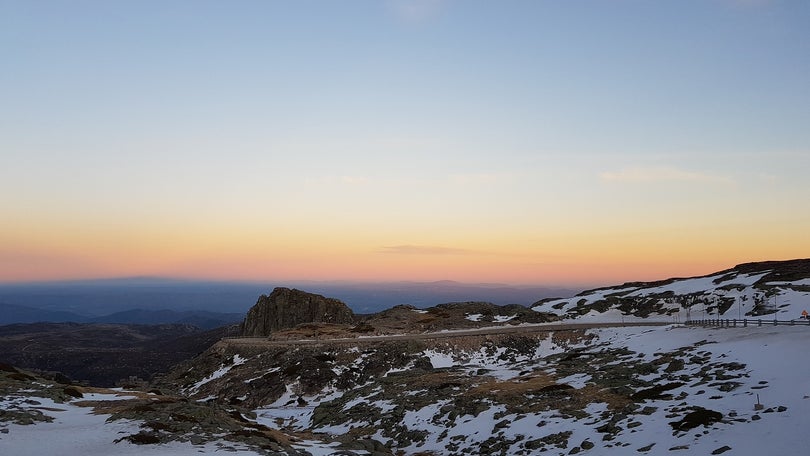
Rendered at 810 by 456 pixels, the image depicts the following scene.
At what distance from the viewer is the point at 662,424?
970 inches

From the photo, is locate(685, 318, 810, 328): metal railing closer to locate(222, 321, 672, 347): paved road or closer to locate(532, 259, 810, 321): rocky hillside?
locate(532, 259, 810, 321): rocky hillside

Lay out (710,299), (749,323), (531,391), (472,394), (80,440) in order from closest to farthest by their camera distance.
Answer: (80,440) → (531,391) → (472,394) → (749,323) → (710,299)

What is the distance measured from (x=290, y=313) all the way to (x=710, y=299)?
76636 millimetres

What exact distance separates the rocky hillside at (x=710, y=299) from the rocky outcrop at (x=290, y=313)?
41802mm

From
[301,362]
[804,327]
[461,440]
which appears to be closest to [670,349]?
[804,327]

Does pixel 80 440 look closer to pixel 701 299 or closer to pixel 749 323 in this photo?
pixel 749 323

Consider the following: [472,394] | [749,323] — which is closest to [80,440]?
[472,394]

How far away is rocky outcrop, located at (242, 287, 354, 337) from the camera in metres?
106

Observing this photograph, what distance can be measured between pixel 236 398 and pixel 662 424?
47.1 metres

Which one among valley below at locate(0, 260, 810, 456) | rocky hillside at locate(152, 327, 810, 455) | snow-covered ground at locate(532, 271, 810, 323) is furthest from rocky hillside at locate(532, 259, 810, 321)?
rocky hillside at locate(152, 327, 810, 455)

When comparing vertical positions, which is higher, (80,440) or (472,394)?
(80,440)

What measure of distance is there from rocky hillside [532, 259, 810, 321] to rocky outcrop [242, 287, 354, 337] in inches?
1646

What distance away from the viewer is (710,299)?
81.8 m

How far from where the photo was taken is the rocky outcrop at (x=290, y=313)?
106 m
